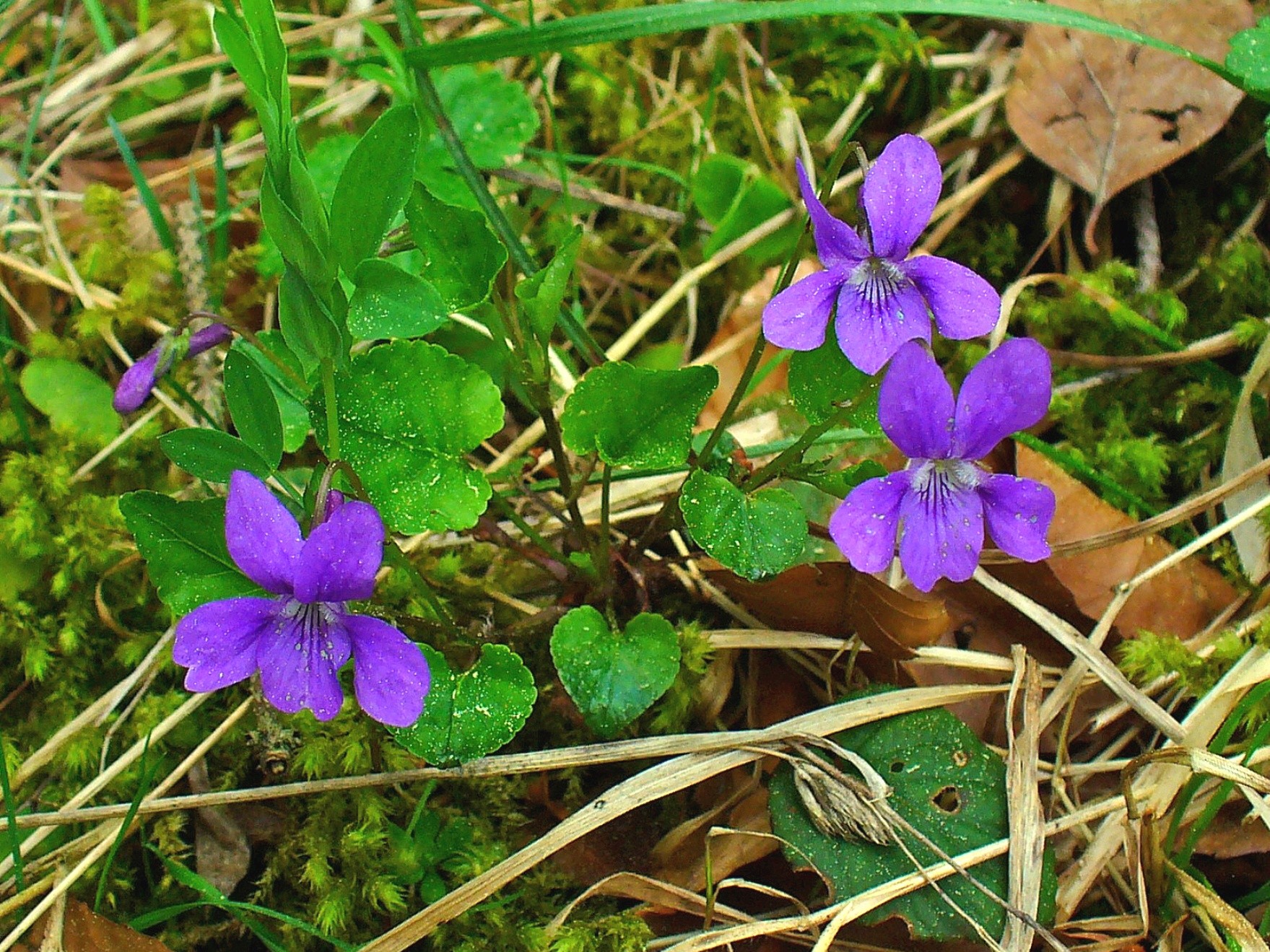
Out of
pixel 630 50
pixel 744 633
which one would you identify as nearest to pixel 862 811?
pixel 744 633

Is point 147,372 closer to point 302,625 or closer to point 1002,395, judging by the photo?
point 302,625

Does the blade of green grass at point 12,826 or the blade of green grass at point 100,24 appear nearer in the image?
the blade of green grass at point 12,826

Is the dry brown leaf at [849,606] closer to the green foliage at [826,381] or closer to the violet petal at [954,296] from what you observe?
the green foliage at [826,381]

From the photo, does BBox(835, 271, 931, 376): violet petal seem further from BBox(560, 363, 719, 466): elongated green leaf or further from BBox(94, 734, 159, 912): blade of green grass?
BBox(94, 734, 159, 912): blade of green grass

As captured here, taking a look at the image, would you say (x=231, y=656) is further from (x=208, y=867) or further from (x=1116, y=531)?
(x=1116, y=531)

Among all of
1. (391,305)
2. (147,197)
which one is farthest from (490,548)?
(147,197)

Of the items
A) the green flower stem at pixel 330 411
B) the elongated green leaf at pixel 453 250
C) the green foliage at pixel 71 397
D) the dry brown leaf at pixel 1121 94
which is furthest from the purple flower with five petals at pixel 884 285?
the green foliage at pixel 71 397
